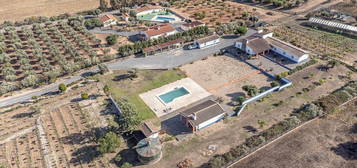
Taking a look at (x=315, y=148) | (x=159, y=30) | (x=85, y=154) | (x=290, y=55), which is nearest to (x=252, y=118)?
(x=315, y=148)

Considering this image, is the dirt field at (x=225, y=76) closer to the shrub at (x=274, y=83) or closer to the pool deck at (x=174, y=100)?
the shrub at (x=274, y=83)

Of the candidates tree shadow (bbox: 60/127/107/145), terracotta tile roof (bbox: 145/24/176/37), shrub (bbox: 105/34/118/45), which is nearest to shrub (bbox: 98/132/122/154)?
tree shadow (bbox: 60/127/107/145)

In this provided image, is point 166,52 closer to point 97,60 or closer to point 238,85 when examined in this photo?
point 97,60

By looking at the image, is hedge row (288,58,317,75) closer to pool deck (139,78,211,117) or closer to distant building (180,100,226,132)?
pool deck (139,78,211,117)

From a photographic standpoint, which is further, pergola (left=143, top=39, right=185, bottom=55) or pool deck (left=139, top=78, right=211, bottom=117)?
pergola (left=143, top=39, right=185, bottom=55)

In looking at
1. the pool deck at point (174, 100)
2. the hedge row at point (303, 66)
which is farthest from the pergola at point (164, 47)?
the hedge row at point (303, 66)

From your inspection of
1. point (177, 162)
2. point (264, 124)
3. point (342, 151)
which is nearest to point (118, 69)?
point (177, 162)
